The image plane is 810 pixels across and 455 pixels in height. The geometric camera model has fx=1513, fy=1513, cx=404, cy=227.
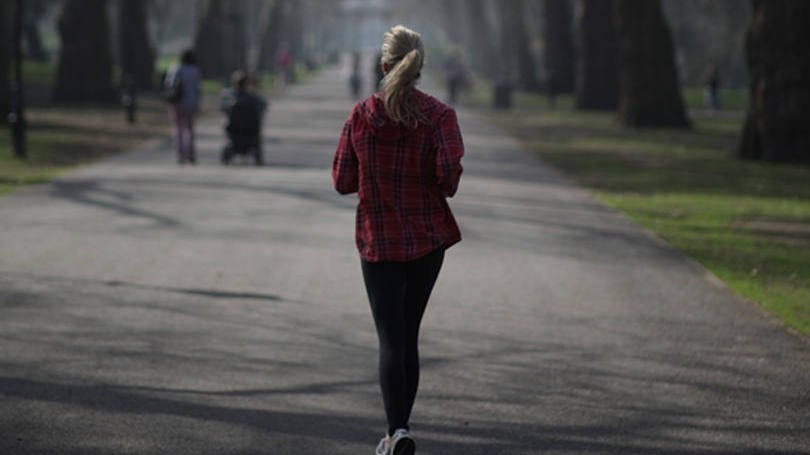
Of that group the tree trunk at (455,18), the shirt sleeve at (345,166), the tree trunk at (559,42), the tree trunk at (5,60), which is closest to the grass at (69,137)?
the tree trunk at (5,60)

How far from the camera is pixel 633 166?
24141mm

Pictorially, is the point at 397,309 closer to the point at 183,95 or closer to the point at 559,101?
the point at 183,95

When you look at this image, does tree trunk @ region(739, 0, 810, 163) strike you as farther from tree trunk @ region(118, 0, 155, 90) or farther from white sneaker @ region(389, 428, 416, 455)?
tree trunk @ region(118, 0, 155, 90)

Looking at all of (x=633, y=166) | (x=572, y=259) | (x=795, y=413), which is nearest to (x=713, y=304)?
(x=572, y=259)

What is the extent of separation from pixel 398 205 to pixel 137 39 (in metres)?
42.5

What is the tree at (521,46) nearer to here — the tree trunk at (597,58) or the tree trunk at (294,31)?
the tree trunk at (597,58)

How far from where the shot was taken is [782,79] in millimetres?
24391

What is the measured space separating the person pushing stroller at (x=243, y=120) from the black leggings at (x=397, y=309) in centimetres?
1623

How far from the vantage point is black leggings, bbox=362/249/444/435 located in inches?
230

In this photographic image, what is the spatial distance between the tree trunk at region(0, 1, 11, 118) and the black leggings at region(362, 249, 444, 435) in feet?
78.3

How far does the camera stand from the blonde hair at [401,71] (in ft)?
18.4

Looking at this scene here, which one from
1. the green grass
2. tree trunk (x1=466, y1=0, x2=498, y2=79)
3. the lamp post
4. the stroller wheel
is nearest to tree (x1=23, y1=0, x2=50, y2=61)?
the green grass

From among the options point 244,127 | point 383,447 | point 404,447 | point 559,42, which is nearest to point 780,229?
point 244,127

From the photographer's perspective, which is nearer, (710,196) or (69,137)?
(710,196)
